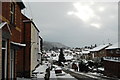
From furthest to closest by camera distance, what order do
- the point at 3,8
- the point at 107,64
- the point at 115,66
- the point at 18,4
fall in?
the point at 107,64 → the point at 115,66 → the point at 18,4 → the point at 3,8

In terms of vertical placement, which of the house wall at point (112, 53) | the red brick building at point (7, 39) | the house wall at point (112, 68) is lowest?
the house wall at point (112, 68)

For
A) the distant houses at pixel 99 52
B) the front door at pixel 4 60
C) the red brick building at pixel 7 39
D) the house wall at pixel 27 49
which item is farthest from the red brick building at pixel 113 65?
the distant houses at pixel 99 52

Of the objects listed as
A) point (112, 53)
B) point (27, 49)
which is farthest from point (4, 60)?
point (112, 53)

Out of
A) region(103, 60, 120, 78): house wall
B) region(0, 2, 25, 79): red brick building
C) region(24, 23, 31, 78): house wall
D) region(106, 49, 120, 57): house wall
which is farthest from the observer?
region(106, 49, 120, 57): house wall

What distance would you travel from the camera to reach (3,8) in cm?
1562

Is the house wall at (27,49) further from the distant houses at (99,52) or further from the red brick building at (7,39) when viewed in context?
the distant houses at (99,52)

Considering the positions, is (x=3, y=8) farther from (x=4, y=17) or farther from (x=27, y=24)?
(x=27, y=24)

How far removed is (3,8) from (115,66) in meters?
32.1

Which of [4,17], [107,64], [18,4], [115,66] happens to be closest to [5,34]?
[4,17]

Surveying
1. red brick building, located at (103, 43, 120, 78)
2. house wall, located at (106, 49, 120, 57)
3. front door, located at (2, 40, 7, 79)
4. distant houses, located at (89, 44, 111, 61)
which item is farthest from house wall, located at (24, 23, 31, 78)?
distant houses, located at (89, 44, 111, 61)

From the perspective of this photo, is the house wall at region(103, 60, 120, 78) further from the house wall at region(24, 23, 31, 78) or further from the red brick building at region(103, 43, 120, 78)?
the house wall at region(24, 23, 31, 78)

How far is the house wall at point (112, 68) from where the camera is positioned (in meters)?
43.4

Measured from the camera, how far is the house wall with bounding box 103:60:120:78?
43.4m

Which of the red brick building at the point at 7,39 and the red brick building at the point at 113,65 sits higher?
the red brick building at the point at 7,39
